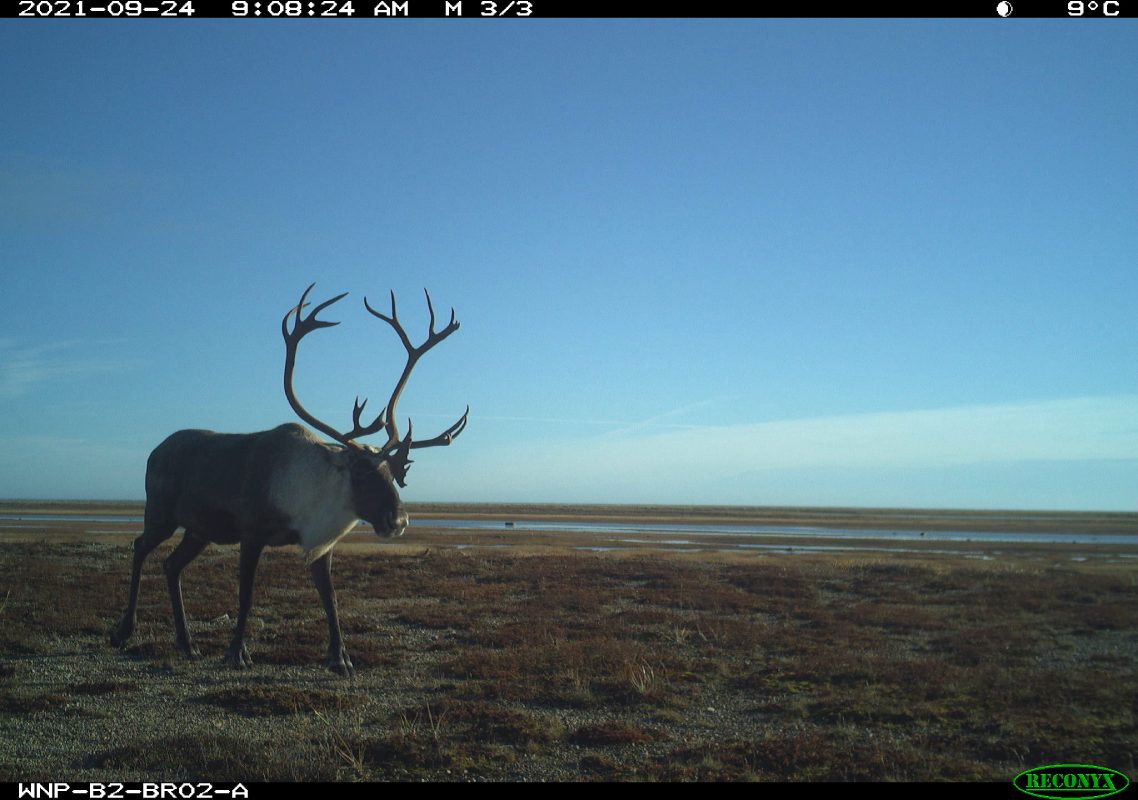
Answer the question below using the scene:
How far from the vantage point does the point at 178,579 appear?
35.7ft

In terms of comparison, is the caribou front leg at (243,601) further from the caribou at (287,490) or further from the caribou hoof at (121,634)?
the caribou hoof at (121,634)

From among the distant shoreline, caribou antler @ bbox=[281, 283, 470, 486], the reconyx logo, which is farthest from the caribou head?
the distant shoreline

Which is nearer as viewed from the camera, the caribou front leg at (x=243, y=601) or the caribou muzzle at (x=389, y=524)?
the caribou muzzle at (x=389, y=524)

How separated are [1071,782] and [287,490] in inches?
339

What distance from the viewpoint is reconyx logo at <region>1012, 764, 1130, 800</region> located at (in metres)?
6.01

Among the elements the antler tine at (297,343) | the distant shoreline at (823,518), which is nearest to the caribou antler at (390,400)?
the antler tine at (297,343)

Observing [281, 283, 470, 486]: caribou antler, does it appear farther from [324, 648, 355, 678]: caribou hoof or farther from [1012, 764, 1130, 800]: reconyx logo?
[1012, 764, 1130, 800]: reconyx logo

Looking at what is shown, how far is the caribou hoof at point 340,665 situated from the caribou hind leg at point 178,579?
197 cm

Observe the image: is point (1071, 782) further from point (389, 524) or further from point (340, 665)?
point (340, 665)

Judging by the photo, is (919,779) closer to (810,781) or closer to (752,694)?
(810,781)

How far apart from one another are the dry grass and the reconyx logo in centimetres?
23

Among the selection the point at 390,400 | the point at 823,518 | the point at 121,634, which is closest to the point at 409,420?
the point at 390,400

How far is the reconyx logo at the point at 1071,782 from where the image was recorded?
601 cm

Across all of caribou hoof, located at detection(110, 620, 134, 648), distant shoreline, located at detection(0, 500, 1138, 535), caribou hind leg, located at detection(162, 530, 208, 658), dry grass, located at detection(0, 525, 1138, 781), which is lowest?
distant shoreline, located at detection(0, 500, 1138, 535)
